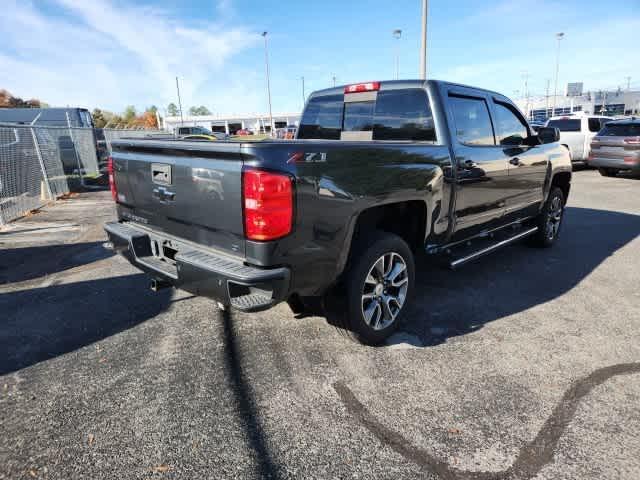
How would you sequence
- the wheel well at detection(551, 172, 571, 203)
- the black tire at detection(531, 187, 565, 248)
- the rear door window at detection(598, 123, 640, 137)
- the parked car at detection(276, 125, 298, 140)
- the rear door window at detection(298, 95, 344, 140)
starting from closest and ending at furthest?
the rear door window at detection(298, 95, 344, 140) → the black tire at detection(531, 187, 565, 248) → the wheel well at detection(551, 172, 571, 203) → the parked car at detection(276, 125, 298, 140) → the rear door window at detection(598, 123, 640, 137)

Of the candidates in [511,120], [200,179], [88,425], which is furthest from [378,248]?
[511,120]

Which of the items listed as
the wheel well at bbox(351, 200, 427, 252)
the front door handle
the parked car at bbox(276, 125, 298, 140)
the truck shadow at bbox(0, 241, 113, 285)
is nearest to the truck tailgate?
the front door handle

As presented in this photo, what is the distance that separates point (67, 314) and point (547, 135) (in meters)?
5.50

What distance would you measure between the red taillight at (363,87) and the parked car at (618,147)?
1135 centimetres

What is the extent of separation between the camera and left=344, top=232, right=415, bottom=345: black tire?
3012 mm

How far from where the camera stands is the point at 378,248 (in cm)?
311

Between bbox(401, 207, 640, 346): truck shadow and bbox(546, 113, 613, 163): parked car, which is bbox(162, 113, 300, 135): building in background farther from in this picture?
bbox(401, 207, 640, 346): truck shadow

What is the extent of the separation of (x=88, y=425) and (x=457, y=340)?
259cm

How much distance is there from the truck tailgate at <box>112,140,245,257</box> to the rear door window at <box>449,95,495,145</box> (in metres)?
2.26

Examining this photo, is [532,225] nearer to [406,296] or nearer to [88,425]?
[406,296]

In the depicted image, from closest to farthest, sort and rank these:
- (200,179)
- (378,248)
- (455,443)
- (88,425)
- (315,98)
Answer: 1. (455,443)
2. (88,425)
3. (200,179)
4. (378,248)
5. (315,98)

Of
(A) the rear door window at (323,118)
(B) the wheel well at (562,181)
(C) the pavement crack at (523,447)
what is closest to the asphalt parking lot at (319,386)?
(C) the pavement crack at (523,447)

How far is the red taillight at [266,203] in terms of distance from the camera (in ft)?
7.74

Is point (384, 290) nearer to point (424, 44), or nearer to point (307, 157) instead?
point (307, 157)
